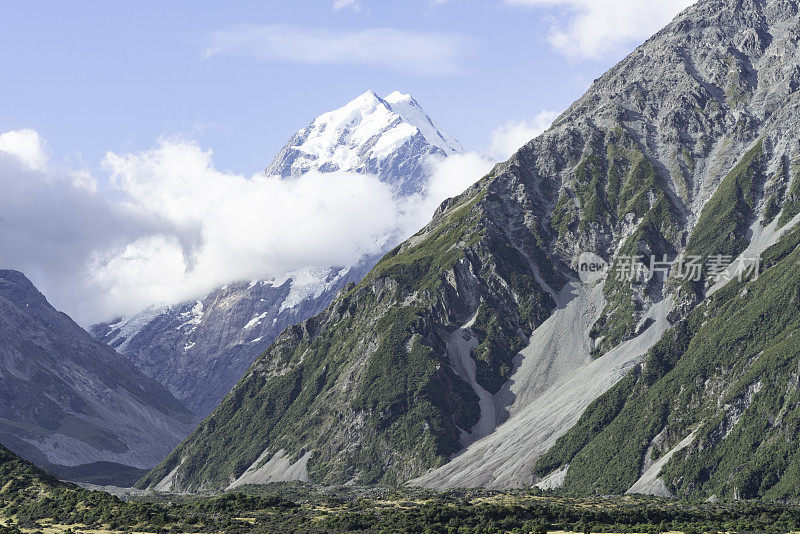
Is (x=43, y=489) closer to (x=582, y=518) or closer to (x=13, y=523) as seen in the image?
(x=13, y=523)

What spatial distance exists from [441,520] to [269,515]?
34.7 m

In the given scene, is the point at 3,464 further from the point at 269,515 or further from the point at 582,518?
the point at 582,518

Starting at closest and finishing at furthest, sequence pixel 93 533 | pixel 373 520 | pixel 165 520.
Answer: pixel 93 533, pixel 165 520, pixel 373 520

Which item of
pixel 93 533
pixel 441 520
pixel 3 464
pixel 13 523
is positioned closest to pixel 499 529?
pixel 441 520

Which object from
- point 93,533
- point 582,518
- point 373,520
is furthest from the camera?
point 582,518

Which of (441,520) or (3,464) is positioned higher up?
(3,464)

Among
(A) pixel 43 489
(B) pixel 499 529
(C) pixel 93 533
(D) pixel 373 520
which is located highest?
(A) pixel 43 489

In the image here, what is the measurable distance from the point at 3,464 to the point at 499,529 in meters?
102

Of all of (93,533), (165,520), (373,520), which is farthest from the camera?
(373,520)

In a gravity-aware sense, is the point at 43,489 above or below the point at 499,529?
above

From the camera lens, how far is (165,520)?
6708 inches

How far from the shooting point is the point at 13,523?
163875mm

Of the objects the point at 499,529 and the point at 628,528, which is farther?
the point at 628,528

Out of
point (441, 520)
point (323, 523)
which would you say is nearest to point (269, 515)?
point (323, 523)
